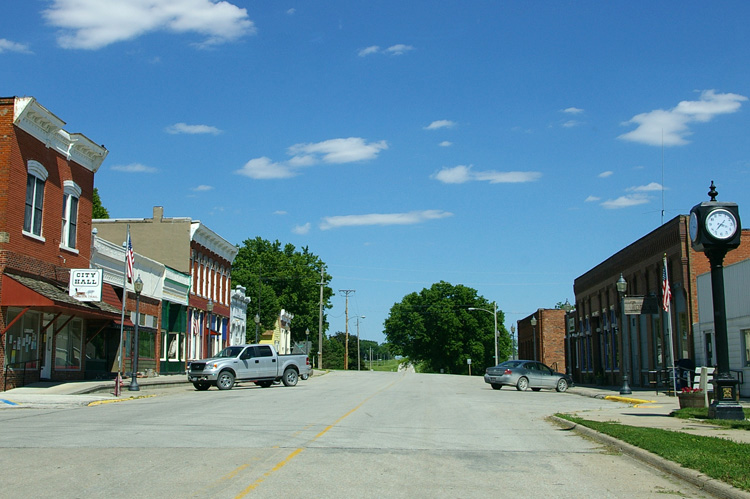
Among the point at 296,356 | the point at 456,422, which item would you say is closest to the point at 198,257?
the point at 296,356

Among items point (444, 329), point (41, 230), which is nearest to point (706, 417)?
point (41, 230)

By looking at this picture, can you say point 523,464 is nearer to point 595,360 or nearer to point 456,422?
point 456,422

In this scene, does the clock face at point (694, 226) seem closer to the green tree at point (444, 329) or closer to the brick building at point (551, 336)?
the brick building at point (551, 336)

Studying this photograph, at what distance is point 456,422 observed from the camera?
17.1 meters

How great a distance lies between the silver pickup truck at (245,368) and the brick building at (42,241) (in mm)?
4318

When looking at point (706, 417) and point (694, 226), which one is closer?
point (706, 417)

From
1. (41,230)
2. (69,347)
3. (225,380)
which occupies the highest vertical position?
(41,230)

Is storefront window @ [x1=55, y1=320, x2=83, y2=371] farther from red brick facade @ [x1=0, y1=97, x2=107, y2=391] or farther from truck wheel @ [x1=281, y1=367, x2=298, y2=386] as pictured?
truck wheel @ [x1=281, y1=367, x2=298, y2=386]

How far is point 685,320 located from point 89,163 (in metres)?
26.3

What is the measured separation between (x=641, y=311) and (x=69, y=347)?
23683mm

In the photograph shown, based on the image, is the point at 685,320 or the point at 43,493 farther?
the point at 685,320

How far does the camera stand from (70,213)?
1174 inches

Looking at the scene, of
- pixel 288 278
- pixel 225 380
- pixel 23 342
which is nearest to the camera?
pixel 23 342

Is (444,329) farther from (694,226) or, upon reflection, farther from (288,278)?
(694,226)
